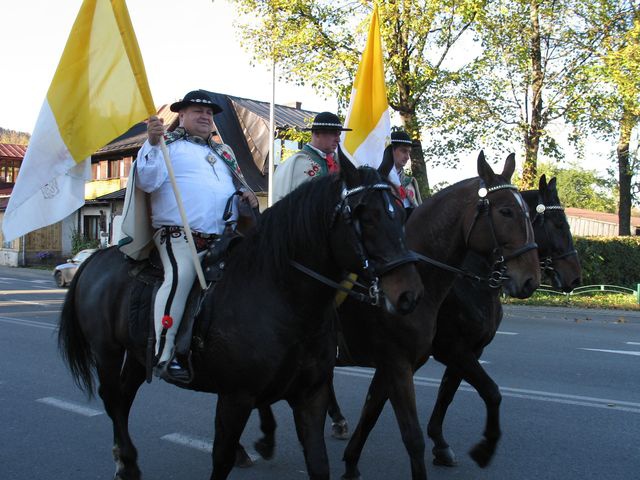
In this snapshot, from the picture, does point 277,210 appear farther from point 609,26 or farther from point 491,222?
point 609,26

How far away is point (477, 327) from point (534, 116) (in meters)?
16.6

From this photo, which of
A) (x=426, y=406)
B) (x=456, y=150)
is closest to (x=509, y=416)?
(x=426, y=406)

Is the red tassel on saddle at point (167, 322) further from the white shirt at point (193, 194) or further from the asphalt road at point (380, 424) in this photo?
the asphalt road at point (380, 424)

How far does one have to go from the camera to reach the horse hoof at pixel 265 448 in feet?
16.1

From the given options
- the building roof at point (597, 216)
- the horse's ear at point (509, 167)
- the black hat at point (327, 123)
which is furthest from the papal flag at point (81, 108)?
the building roof at point (597, 216)

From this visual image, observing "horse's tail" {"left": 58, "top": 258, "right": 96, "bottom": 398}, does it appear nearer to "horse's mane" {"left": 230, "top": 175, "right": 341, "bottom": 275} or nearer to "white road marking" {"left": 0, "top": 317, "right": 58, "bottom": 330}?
"horse's mane" {"left": 230, "top": 175, "right": 341, "bottom": 275}

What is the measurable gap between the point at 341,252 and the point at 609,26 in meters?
19.1

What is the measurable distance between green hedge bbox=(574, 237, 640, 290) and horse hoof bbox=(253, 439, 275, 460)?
1651 centimetres

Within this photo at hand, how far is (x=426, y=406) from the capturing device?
6.54 m

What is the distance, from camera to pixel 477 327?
4797 mm

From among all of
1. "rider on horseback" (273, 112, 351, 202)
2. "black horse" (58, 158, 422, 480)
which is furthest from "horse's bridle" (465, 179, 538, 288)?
"black horse" (58, 158, 422, 480)

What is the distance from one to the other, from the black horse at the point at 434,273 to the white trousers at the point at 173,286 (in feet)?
4.18

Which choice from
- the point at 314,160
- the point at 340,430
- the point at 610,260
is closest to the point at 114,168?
the point at 610,260

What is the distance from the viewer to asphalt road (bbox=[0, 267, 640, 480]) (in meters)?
4.80
